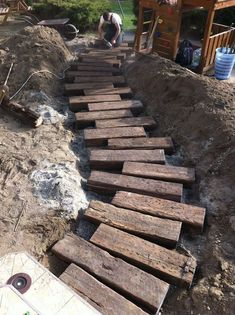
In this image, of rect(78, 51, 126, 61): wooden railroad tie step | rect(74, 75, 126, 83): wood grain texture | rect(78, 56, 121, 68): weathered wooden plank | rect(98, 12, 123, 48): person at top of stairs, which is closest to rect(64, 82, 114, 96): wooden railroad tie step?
rect(74, 75, 126, 83): wood grain texture

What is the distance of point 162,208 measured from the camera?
13.8 ft

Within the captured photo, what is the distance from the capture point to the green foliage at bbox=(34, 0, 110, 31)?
1143cm

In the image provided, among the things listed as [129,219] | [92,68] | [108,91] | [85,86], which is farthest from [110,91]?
[129,219]

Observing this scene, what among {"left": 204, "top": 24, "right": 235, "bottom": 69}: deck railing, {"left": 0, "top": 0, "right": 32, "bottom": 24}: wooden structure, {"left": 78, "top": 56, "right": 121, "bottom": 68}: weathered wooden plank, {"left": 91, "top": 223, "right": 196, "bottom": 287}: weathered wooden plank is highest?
{"left": 204, "top": 24, "right": 235, "bottom": 69}: deck railing

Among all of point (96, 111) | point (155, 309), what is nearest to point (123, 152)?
point (96, 111)

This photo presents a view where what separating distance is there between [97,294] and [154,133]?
316cm

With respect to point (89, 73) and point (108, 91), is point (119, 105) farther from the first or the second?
point (89, 73)

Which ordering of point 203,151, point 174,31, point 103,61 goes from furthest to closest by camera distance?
1. point 174,31
2. point 103,61
3. point 203,151

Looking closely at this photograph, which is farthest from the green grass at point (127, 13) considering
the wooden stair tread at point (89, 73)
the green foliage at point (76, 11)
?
the wooden stair tread at point (89, 73)

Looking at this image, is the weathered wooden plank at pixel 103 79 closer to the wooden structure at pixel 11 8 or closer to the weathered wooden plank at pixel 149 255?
the weathered wooden plank at pixel 149 255

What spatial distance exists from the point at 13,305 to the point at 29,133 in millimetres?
3389

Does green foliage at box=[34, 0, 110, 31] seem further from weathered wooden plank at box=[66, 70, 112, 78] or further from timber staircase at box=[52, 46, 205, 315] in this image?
timber staircase at box=[52, 46, 205, 315]

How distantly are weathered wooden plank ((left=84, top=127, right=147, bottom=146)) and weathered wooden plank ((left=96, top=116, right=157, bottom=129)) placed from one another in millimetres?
134

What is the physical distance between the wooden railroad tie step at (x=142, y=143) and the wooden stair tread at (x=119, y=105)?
1.01m
